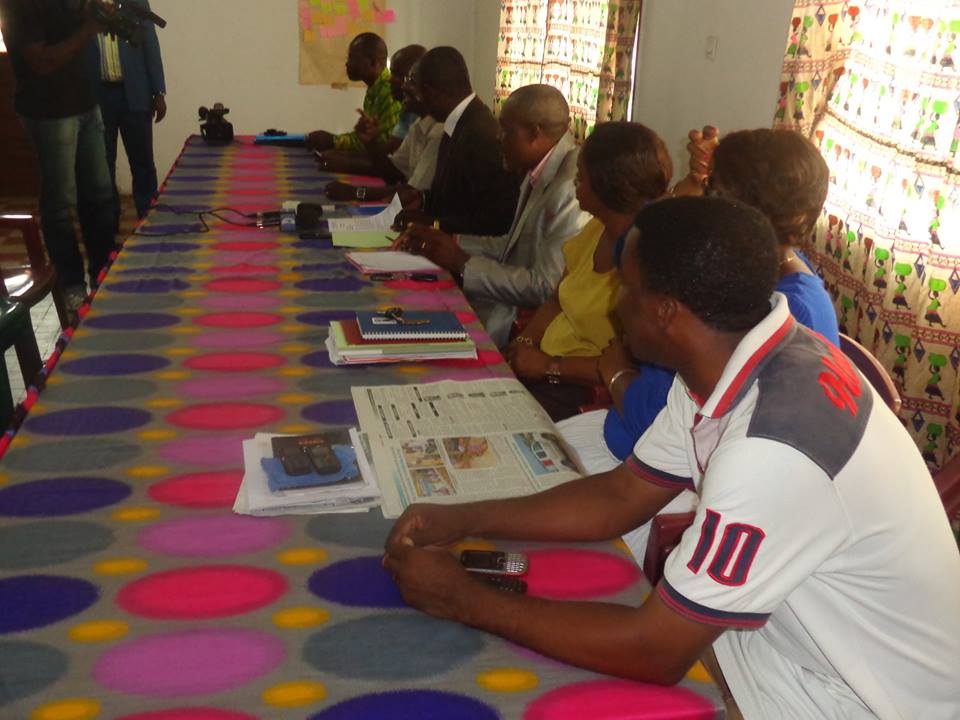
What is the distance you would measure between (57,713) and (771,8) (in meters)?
2.92

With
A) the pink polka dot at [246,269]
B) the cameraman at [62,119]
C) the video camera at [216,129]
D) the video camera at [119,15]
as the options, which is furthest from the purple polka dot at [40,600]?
the video camera at [216,129]

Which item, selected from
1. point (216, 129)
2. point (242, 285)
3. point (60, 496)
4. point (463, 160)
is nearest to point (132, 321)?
point (242, 285)

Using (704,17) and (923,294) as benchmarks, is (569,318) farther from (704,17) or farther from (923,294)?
(704,17)

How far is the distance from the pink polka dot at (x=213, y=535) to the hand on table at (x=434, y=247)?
4.42 feet

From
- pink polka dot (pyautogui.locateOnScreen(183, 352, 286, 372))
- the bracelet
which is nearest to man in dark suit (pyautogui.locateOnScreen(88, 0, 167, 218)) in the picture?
pink polka dot (pyautogui.locateOnScreen(183, 352, 286, 372))

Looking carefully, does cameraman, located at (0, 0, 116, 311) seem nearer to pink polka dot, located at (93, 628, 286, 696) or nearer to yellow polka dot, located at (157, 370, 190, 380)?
yellow polka dot, located at (157, 370, 190, 380)

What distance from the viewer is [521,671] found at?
35.3 inches

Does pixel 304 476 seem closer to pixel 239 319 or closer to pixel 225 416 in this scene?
pixel 225 416

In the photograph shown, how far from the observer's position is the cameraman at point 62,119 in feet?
11.5

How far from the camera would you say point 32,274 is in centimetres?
282

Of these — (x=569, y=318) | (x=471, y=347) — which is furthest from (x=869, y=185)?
(x=471, y=347)

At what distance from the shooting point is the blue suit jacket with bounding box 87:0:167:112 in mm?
4762

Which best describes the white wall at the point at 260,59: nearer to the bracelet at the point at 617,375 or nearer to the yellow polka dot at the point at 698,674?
the bracelet at the point at 617,375

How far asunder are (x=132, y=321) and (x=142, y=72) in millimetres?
3480
